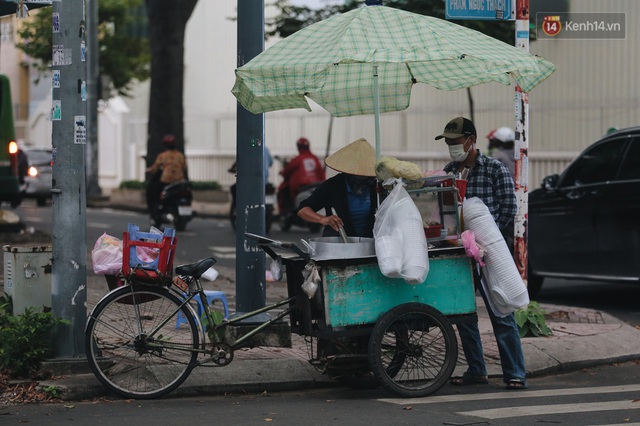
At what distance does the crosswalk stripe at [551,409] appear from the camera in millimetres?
6867

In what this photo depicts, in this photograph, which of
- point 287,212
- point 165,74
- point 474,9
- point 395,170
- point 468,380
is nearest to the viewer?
point 395,170

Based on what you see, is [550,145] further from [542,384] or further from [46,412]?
[46,412]

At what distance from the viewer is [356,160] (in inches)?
305

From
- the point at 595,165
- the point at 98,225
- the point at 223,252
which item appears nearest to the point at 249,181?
the point at 595,165

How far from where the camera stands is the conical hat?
7730 mm

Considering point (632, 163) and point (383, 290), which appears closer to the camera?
point (383, 290)

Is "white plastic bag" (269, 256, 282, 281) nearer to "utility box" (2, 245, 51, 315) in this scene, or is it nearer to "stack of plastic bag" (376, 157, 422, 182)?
"stack of plastic bag" (376, 157, 422, 182)

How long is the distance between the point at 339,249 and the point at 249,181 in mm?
1470

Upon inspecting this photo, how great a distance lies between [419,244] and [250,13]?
2360mm

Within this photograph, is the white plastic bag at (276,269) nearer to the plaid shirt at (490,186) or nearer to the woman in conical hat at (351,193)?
the woman in conical hat at (351,193)

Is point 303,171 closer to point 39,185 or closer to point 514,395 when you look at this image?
point 39,185

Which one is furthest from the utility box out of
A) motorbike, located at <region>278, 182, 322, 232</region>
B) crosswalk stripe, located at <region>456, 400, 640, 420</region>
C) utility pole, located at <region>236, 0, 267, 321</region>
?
motorbike, located at <region>278, 182, 322, 232</region>

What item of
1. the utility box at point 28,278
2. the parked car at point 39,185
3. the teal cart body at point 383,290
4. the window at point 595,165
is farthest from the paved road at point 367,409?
the parked car at point 39,185

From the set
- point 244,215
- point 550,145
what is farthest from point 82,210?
point 550,145
